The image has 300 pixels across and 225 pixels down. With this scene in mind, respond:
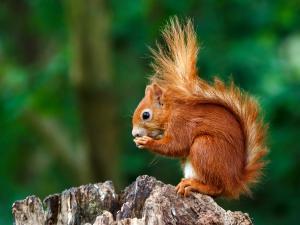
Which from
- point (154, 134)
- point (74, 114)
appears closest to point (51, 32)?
point (74, 114)

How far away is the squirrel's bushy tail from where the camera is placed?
4.92m

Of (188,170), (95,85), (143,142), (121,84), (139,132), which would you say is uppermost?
(121,84)

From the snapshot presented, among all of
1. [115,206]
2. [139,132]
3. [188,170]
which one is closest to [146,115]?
[139,132]

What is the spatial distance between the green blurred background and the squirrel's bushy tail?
3516 millimetres

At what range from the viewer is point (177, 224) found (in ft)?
13.8

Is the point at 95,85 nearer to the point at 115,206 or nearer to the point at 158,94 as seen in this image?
the point at 158,94

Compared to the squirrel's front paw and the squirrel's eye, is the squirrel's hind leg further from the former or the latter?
the squirrel's eye

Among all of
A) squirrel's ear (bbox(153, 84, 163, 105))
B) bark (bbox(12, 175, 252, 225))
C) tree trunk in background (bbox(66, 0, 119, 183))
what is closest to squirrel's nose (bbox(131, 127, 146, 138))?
squirrel's ear (bbox(153, 84, 163, 105))

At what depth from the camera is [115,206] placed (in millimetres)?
4473

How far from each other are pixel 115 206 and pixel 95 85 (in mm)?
4841

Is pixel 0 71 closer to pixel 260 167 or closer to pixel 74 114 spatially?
pixel 74 114

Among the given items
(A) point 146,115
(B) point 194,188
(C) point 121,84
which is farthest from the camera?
(C) point 121,84

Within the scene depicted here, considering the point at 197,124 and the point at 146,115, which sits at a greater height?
the point at 146,115

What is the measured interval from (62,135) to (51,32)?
1.21 meters
